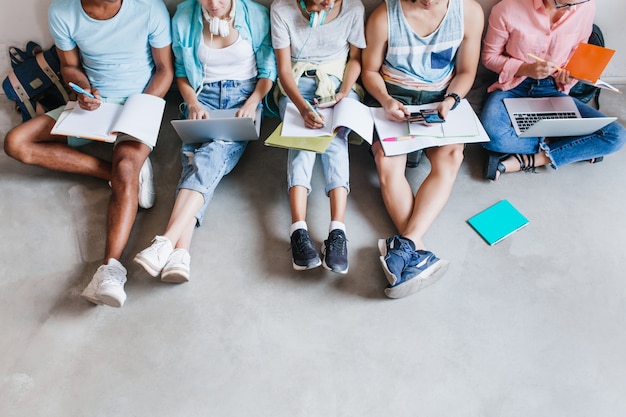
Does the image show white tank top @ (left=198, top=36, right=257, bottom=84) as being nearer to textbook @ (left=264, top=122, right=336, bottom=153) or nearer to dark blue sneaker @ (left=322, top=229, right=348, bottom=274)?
textbook @ (left=264, top=122, right=336, bottom=153)

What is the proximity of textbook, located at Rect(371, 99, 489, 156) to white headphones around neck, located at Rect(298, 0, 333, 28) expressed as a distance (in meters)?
0.42

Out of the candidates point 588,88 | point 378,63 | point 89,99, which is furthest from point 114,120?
point 588,88

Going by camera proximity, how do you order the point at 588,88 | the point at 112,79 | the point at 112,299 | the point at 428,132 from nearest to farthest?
the point at 112,299 < the point at 428,132 < the point at 112,79 < the point at 588,88

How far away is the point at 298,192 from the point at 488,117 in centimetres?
88

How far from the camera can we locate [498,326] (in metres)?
1.66

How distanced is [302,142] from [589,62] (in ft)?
3.73

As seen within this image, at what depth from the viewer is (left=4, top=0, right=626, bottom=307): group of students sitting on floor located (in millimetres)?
1845

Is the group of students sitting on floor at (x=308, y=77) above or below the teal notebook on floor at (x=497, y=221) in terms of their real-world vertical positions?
above

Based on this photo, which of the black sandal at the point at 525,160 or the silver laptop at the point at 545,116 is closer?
the silver laptop at the point at 545,116

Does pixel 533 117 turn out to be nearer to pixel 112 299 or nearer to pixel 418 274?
pixel 418 274

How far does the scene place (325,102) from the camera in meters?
1.93

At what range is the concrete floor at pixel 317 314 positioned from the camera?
1538 mm

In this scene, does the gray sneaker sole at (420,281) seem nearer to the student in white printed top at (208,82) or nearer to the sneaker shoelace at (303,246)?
the sneaker shoelace at (303,246)

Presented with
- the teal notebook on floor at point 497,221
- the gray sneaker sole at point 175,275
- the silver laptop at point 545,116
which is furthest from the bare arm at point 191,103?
the silver laptop at point 545,116
